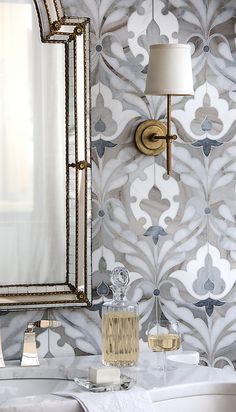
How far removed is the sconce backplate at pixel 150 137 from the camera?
Result: 275 cm

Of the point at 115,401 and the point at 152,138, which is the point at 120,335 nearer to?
the point at 115,401

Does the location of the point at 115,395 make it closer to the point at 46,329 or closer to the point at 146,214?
the point at 46,329

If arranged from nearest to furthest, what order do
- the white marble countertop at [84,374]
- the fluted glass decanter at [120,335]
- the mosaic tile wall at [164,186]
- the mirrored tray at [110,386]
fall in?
the white marble countertop at [84,374] < the mirrored tray at [110,386] < the fluted glass decanter at [120,335] < the mosaic tile wall at [164,186]

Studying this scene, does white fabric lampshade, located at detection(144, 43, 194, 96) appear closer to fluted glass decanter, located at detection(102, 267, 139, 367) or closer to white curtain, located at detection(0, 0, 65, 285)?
white curtain, located at detection(0, 0, 65, 285)

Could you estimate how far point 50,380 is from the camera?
2.48m

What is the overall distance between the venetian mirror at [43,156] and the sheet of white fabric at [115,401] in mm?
501

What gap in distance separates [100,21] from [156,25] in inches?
6.5

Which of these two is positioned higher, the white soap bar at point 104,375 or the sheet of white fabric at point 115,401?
the white soap bar at point 104,375

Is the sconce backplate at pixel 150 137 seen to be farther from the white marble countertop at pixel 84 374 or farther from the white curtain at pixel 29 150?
the white marble countertop at pixel 84 374

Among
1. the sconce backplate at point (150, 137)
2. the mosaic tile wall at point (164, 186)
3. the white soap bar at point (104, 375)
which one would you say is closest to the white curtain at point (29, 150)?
the mosaic tile wall at point (164, 186)

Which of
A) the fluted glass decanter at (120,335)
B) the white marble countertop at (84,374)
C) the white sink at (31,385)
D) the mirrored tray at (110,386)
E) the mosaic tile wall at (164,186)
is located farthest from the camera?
Result: the mosaic tile wall at (164,186)

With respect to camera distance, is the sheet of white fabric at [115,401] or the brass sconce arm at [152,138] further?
the brass sconce arm at [152,138]

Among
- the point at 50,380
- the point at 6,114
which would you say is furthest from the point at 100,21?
the point at 50,380

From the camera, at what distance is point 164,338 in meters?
2.51
